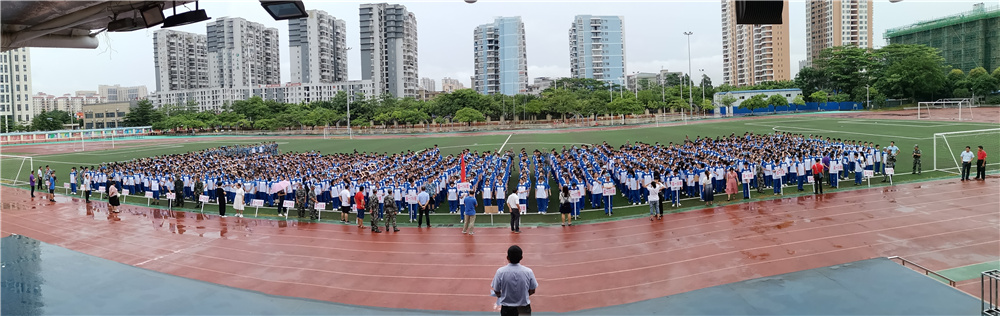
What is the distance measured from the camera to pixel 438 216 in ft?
49.7

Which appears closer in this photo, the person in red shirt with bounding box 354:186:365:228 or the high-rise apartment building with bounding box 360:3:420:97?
the person in red shirt with bounding box 354:186:365:228

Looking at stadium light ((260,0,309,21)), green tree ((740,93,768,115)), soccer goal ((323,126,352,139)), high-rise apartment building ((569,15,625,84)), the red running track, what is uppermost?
high-rise apartment building ((569,15,625,84))

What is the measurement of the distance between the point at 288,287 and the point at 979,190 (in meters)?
18.3

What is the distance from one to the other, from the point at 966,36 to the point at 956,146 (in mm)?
56904

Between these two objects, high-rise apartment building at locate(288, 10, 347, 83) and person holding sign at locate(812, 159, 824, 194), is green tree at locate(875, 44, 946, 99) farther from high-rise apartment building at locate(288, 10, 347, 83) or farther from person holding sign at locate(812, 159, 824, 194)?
high-rise apartment building at locate(288, 10, 347, 83)

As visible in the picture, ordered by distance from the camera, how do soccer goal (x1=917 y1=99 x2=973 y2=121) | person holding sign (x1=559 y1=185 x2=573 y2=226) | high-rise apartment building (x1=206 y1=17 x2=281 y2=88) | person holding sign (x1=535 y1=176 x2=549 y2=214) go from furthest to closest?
high-rise apartment building (x1=206 y1=17 x2=281 y2=88)
soccer goal (x1=917 y1=99 x2=973 y2=121)
person holding sign (x1=535 y1=176 x2=549 y2=214)
person holding sign (x1=559 y1=185 x2=573 y2=226)

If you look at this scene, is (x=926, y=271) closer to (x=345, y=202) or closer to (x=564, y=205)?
(x=564, y=205)

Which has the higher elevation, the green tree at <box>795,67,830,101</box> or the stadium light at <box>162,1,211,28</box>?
the green tree at <box>795,67,830,101</box>

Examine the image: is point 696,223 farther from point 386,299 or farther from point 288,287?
point 288,287

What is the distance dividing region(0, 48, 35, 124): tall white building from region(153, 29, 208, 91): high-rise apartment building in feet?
129

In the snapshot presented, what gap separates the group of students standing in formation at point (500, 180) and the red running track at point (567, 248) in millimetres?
918

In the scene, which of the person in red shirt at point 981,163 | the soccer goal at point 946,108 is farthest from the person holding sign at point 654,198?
the soccer goal at point 946,108

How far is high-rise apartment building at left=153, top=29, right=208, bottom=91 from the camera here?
393ft

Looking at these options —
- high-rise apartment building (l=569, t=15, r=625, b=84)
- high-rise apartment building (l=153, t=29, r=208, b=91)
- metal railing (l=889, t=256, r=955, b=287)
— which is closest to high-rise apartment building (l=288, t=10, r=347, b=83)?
high-rise apartment building (l=153, t=29, r=208, b=91)
